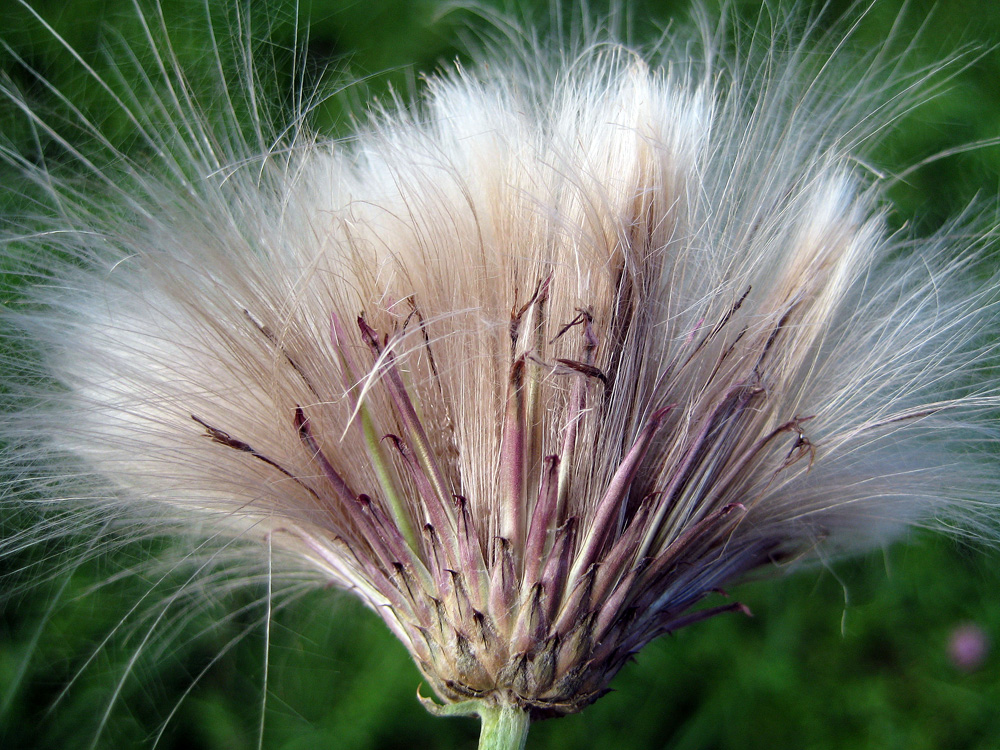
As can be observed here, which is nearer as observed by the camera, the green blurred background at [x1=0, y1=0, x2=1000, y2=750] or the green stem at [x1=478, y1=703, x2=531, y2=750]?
the green stem at [x1=478, y1=703, x2=531, y2=750]

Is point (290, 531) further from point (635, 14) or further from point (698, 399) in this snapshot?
point (635, 14)

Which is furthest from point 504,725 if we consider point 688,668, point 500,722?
point 688,668

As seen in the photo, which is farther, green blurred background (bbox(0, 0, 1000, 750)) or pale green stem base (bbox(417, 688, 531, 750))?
green blurred background (bbox(0, 0, 1000, 750))

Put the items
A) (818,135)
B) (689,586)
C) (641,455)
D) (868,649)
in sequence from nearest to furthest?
(641,455), (689,586), (818,135), (868,649)

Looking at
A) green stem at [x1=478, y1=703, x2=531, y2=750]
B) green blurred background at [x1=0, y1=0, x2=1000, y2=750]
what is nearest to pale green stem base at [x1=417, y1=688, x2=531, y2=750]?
green stem at [x1=478, y1=703, x2=531, y2=750]

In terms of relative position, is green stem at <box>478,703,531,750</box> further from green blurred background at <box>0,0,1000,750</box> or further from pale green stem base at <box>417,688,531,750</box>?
green blurred background at <box>0,0,1000,750</box>

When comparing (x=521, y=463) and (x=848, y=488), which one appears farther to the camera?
(x=848, y=488)

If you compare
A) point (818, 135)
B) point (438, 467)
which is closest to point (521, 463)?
point (438, 467)

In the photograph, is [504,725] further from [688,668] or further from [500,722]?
[688,668]

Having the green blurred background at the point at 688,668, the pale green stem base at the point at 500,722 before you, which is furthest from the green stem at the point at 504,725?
the green blurred background at the point at 688,668
